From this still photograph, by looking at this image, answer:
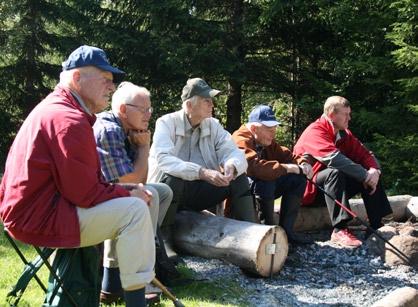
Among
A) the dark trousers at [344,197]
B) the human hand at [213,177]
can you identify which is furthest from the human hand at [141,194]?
the dark trousers at [344,197]

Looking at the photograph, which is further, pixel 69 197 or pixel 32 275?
pixel 32 275

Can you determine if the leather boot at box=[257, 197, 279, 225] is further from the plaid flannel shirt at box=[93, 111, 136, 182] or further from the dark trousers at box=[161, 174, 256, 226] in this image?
the plaid flannel shirt at box=[93, 111, 136, 182]

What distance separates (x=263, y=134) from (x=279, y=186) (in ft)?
1.83

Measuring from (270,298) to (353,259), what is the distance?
1.56 meters

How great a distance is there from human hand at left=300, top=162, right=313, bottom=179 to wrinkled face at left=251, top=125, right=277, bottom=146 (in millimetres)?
424

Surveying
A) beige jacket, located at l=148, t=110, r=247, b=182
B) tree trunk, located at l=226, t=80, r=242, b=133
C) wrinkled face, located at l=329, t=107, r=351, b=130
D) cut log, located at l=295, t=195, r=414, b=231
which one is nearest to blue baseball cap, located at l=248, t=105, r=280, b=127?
beige jacket, located at l=148, t=110, r=247, b=182

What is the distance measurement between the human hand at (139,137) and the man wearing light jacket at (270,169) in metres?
1.51

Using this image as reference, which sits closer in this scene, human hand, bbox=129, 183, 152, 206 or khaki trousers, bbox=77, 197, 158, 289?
khaki trousers, bbox=77, 197, 158, 289

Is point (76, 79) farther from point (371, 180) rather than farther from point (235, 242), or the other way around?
point (371, 180)

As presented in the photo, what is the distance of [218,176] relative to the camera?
192 inches

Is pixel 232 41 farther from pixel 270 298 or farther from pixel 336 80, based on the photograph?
pixel 270 298

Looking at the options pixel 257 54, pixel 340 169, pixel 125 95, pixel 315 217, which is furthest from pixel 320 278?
pixel 257 54

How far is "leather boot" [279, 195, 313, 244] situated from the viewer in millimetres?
5645

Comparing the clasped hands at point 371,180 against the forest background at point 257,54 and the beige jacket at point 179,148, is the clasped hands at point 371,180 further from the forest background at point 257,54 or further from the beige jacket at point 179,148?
the forest background at point 257,54
